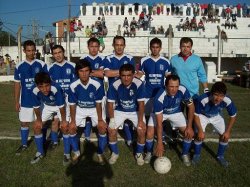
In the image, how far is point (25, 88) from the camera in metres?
5.84

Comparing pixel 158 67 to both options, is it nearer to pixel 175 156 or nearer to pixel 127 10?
pixel 175 156

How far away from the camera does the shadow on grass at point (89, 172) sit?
4559 mm

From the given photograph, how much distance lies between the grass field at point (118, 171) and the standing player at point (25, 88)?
0.45 metres

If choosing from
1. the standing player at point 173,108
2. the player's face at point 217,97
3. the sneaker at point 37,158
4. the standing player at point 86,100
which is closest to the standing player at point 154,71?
the standing player at point 173,108

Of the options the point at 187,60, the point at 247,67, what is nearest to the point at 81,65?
the point at 187,60

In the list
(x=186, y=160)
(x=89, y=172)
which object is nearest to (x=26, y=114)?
(x=89, y=172)

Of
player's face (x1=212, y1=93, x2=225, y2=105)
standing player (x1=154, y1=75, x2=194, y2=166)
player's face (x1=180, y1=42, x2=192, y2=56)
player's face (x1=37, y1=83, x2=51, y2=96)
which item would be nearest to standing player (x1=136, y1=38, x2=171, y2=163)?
player's face (x1=180, y1=42, x2=192, y2=56)

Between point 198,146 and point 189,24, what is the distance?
21502mm

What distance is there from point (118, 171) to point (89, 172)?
0.44m

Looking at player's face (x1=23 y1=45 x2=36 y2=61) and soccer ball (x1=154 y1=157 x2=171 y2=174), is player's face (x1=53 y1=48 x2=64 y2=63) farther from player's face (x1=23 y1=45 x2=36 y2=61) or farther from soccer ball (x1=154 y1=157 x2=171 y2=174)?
soccer ball (x1=154 y1=157 x2=171 y2=174)

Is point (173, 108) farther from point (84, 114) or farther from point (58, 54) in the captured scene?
point (58, 54)

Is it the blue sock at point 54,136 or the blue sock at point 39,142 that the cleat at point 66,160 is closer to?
the blue sock at point 39,142

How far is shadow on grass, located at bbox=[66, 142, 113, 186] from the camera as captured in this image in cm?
456

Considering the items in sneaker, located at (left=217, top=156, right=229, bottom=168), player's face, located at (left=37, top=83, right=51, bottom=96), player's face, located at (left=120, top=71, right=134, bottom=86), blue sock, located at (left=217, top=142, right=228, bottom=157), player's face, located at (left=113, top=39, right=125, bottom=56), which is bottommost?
sneaker, located at (left=217, top=156, right=229, bottom=168)
